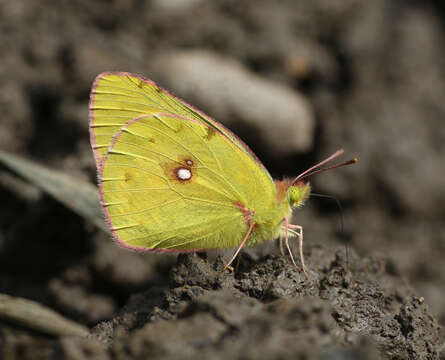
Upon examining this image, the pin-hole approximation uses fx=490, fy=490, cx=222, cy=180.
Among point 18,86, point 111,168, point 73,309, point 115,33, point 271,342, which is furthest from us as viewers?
point 115,33

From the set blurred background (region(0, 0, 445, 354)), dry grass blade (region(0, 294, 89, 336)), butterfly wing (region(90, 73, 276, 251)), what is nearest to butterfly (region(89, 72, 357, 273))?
butterfly wing (region(90, 73, 276, 251))

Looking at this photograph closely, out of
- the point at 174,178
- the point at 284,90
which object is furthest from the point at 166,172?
the point at 284,90

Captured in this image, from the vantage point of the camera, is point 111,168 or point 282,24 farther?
point 282,24

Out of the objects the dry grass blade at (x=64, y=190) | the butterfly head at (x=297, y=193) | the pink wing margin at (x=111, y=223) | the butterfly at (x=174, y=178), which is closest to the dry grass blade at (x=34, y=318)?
the pink wing margin at (x=111, y=223)

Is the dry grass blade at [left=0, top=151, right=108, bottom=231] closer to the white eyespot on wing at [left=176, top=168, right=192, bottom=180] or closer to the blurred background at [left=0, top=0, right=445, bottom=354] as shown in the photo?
the blurred background at [left=0, top=0, right=445, bottom=354]

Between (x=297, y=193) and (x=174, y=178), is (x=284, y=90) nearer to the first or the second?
(x=297, y=193)

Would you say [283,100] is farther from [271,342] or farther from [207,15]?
[271,342]

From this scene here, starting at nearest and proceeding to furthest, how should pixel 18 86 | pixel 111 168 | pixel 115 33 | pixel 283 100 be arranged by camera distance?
pixel 111 168, pixel 18 86, pixel 283 100, pixel 115 33

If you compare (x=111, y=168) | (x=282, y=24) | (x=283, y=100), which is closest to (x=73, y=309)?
(x=111, y=168)
